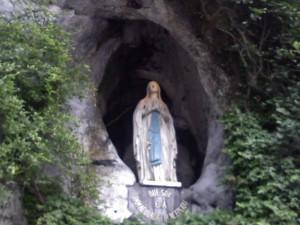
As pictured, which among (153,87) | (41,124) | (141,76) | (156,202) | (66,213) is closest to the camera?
(41,124)

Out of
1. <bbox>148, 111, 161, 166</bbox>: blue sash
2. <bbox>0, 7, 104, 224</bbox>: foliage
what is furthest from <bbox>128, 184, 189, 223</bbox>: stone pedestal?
<bbox>0, 7, 104, 224</bbox>: foliage

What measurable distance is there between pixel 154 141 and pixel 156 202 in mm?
645

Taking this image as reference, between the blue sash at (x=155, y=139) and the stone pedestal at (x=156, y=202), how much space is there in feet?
0.94

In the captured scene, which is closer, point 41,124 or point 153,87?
point 41,124

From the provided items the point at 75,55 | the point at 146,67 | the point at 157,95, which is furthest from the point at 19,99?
the point at 146,67

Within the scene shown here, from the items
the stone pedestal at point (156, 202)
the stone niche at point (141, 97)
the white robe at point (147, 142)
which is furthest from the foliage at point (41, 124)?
the white robe at point (147, 142)

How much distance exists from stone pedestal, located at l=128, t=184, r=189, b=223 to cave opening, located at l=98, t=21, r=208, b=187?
2.47 feet

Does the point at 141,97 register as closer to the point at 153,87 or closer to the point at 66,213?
the point at 153,87

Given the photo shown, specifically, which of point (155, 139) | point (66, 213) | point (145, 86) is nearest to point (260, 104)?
point (155, 139)

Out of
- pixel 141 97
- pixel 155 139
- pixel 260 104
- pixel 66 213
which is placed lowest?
pixel 66 213

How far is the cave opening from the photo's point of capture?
8164mm

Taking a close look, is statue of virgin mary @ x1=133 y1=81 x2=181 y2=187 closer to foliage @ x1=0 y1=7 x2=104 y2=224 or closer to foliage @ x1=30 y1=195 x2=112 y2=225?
foliage @ x1=0 y1=7 x2=104 y2=224

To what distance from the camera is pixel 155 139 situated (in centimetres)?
758

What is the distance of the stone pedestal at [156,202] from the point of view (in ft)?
23.5
